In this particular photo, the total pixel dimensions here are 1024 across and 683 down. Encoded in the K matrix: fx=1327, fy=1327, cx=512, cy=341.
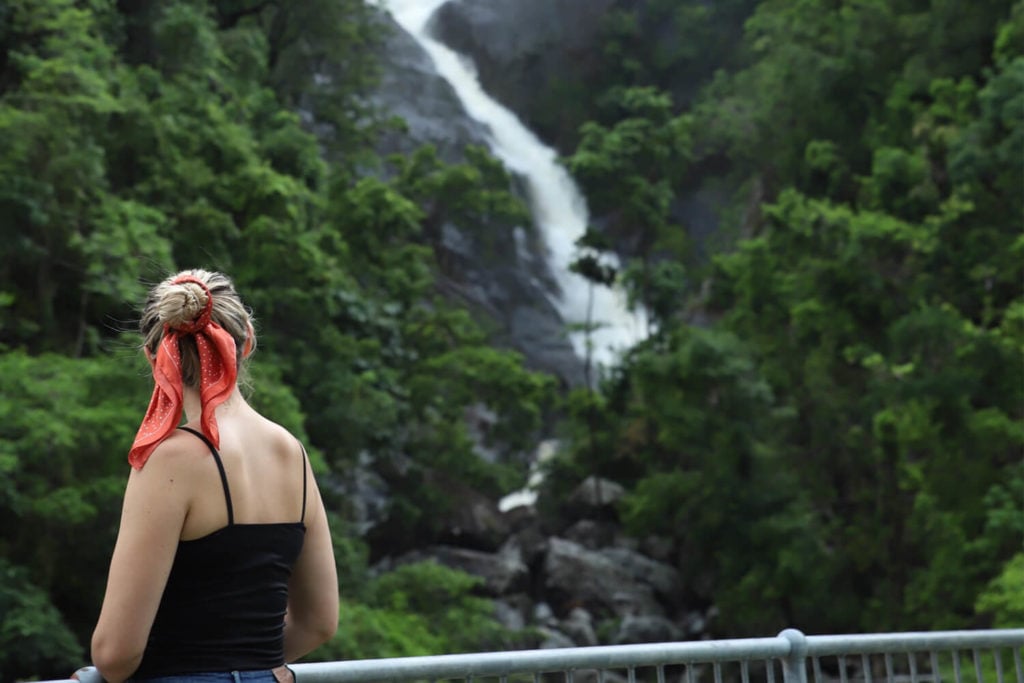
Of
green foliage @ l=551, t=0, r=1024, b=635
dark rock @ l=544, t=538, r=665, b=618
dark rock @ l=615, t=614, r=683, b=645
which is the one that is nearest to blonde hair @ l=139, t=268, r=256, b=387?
green foliage @ l=551, t=0, r=1024, b=635

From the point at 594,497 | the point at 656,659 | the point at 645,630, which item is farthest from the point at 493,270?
the point at 656,659

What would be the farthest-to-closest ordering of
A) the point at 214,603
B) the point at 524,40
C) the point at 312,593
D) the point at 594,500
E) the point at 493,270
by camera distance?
the point at 524,40, the point at 493,270, the point at 594,500, the point at 312,593, the point at 214,603

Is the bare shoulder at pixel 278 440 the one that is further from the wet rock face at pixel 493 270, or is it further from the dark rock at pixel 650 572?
the wet rock face at pixel 493 270

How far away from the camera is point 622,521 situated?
1077 inches

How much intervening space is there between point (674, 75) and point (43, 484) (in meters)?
35.1

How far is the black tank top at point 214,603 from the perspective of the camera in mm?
2402

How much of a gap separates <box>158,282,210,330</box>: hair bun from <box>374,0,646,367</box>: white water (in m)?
28.9

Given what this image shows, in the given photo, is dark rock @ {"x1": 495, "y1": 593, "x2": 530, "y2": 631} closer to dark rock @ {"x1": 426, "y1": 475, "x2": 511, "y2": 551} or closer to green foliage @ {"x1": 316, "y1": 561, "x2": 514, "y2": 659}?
dark rock @ {"x1": 426, "y1": 475, "x2": 511, "y2": 551}

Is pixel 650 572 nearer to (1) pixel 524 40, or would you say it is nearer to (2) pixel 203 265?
(2) pixel 203 265

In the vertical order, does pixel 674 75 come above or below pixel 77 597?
above

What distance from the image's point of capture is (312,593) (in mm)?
2746

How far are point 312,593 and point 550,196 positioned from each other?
3581 cm

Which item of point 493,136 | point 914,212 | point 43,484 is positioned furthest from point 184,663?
point 493,136

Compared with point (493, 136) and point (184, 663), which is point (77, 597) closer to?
point (184, 663)
